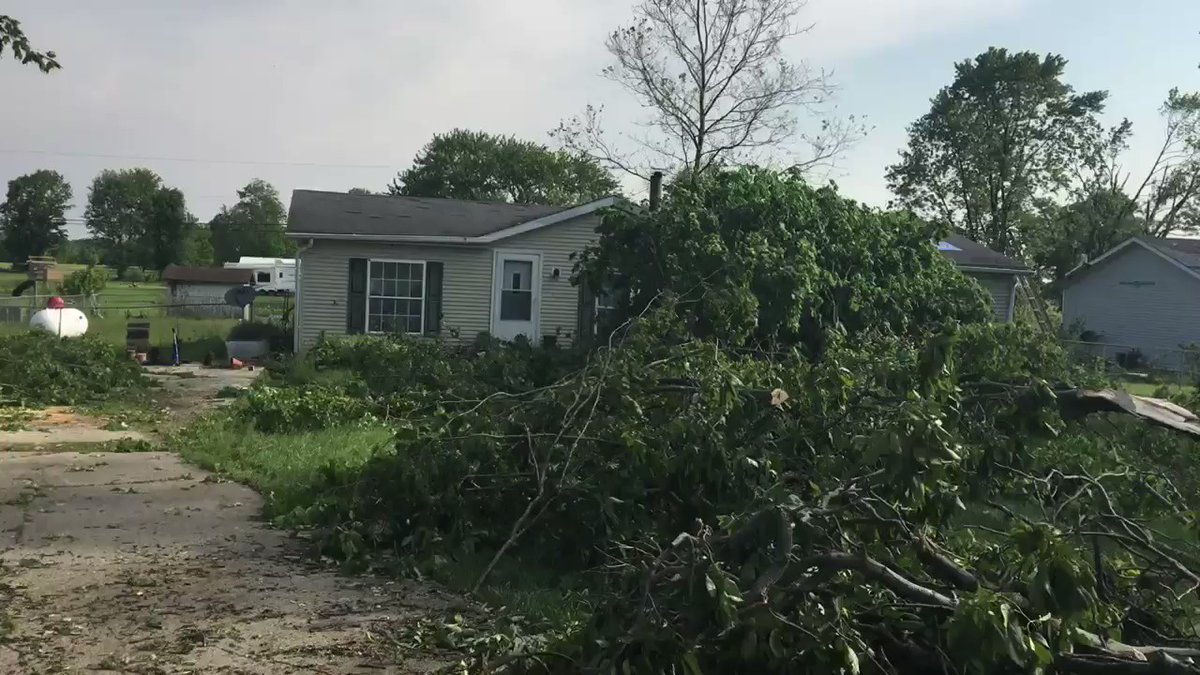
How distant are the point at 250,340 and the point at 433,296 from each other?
4100mm

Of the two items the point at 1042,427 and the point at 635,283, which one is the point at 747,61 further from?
the point at 1042,427

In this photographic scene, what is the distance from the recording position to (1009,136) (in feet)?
153

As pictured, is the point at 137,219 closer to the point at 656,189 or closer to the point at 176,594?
the point at 656,189

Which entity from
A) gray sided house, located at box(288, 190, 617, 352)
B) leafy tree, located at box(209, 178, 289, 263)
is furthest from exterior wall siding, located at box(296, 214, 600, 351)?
leafy tree, located at box(209, 178, 289, 263)

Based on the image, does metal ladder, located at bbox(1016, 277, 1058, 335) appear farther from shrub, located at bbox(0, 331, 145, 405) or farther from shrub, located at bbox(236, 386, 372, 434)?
shrub, located at bbox(0, 331, 145, 405)

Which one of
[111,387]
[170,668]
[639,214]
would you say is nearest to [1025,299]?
[639,214]

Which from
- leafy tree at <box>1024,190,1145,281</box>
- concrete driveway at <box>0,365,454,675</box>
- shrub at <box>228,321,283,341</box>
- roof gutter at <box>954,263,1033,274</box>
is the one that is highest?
leafy tree at <box>1024,190,1145,281</box>

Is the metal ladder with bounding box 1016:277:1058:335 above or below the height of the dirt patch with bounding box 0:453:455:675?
above

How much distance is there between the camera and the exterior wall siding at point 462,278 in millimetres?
19547

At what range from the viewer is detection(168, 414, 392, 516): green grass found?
8.08m

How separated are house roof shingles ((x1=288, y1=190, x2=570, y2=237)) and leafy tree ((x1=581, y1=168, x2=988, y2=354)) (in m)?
5.62

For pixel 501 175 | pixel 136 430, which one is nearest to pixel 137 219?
pixel 501 175

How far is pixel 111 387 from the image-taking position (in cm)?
1527

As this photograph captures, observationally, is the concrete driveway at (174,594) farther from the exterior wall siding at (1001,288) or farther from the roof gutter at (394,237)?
the exterior wall siding at (1001,288)
